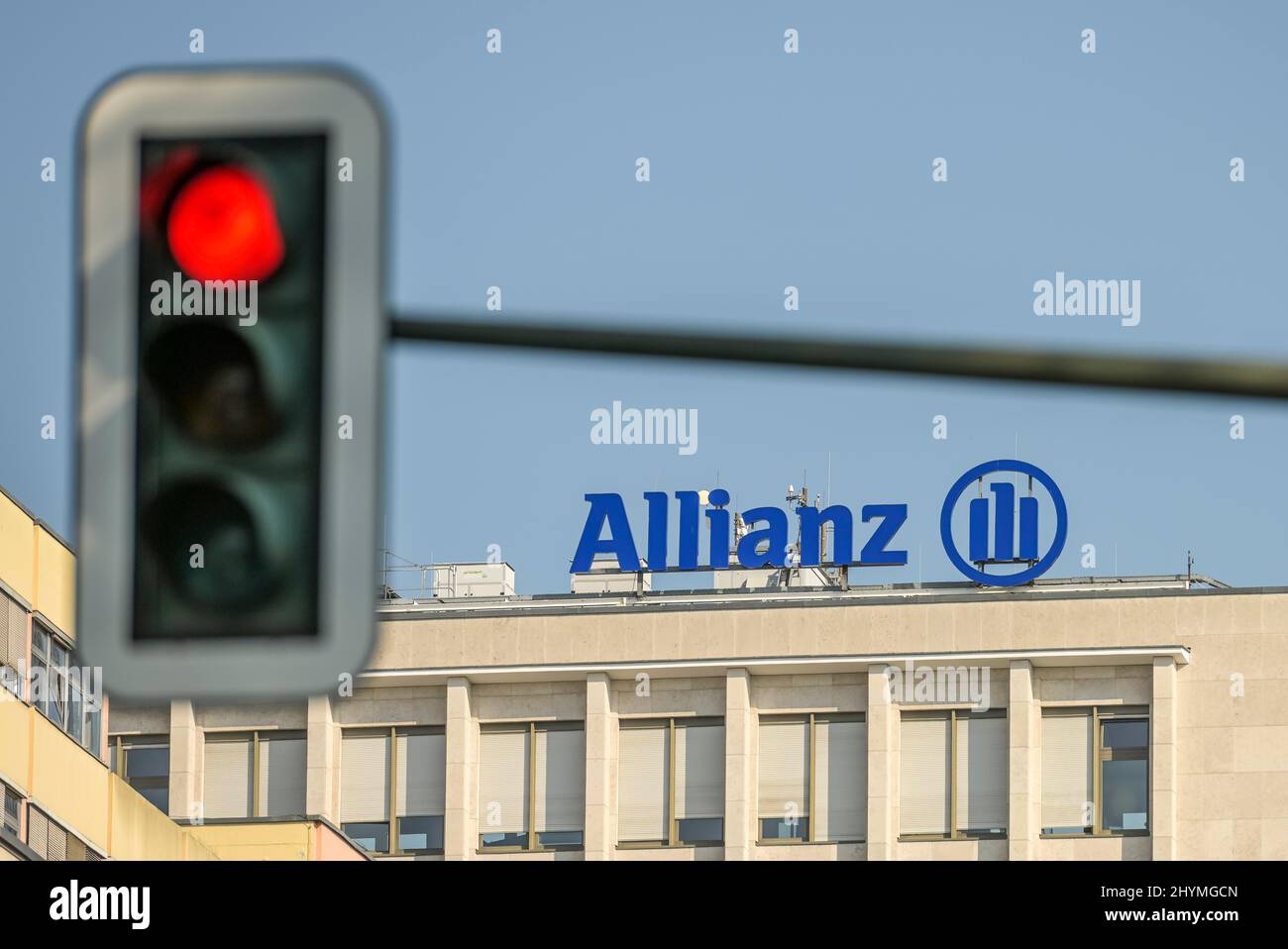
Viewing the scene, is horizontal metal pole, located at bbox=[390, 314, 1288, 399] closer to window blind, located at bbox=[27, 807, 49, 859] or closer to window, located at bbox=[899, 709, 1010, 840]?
window blind, located at bbox=[27, 807, 49, 859]

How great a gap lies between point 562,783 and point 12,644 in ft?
88.0

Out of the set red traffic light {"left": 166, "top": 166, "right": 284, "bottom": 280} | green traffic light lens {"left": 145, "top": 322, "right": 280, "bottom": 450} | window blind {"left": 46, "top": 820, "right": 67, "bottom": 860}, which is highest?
red traffic light {"left": 166, "top": 166, "right": 284, "bottom": 280}

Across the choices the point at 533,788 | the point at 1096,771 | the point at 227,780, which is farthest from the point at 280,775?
the point at 1096,771

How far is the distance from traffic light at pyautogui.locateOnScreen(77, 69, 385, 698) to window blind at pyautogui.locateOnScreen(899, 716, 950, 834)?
55259 mm

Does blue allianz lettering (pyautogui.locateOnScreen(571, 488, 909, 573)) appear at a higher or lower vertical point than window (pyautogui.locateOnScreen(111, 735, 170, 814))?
higher

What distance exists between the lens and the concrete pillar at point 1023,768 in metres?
57.4

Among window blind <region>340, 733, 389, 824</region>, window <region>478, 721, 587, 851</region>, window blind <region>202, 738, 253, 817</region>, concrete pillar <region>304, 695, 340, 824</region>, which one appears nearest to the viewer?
window <region>478, 721, 587, 851</region>

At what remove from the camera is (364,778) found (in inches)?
2421

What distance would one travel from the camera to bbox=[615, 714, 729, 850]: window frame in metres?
59.4

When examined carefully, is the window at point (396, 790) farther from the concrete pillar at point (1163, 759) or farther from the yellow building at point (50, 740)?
the yellow building at point (50, 740)

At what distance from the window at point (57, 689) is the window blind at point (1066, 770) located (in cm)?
2621

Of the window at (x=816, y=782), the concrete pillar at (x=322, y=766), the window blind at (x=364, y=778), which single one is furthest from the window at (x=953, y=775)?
the concrete pillar at (x=322, y=766)

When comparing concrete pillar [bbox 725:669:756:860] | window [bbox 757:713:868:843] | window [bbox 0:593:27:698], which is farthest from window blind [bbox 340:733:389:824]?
window [bbox 0:593:27:698]

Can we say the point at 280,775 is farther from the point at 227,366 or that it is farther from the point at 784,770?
the point at 227,366
